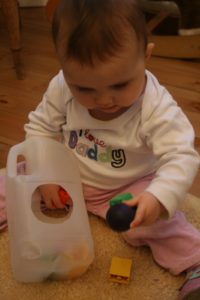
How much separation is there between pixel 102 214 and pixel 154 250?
0.40 ft

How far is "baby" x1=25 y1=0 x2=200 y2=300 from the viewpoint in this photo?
1.94 ft

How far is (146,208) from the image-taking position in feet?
1.97

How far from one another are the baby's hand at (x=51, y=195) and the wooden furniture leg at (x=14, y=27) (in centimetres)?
76

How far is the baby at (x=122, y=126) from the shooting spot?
1.94 ft

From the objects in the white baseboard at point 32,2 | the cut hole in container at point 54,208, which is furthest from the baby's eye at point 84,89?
the white baseboard at point 32,2

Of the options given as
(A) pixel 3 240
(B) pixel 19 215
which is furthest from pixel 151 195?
(A) pixel 3 240

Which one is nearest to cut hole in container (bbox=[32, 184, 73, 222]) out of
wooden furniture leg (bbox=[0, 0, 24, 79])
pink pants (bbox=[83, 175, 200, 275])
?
pink pants (bbox=[83, 175, 200, 275])

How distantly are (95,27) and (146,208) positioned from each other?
0.83ft

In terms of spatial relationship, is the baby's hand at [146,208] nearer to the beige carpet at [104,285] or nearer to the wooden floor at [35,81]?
the beige carpet at [104,285]

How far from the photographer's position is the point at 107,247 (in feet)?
2.60

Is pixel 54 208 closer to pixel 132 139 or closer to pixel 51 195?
pixel 51 195

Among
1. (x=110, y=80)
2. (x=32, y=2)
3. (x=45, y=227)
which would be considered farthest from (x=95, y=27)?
(x=32, y=2)

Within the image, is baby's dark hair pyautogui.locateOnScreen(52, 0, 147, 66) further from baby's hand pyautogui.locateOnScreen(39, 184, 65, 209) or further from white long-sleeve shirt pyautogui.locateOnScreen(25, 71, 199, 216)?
baby's hand pyautogui.locateOnScreen(39, 184, 65, 209)

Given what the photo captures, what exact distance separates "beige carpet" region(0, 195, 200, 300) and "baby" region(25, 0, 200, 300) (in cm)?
2
